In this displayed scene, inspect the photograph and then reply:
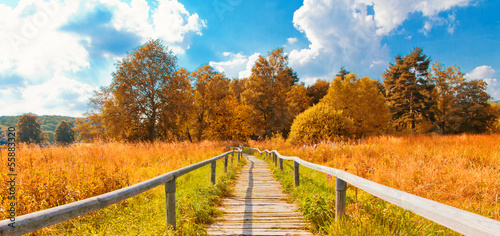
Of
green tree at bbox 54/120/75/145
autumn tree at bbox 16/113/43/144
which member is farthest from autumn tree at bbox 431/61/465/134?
green tree at bbox 54/120/75/145

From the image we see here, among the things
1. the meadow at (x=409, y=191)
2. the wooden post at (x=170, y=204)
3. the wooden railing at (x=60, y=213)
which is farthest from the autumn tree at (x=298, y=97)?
the wooden railing at (x=60, y=213)

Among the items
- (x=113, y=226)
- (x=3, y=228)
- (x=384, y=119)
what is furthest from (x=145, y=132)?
(x=384, y=119)

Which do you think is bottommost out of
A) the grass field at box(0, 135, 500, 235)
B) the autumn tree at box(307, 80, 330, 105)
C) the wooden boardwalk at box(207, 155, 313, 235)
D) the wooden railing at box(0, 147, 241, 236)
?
the wooden boardwalk at box(207, 155, 313, 235)

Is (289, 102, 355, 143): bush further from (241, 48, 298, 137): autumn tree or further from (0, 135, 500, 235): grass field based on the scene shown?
(241, 48, 298, 137): autumn tree

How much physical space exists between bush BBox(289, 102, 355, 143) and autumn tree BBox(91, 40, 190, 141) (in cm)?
1288

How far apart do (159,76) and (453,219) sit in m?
23.1

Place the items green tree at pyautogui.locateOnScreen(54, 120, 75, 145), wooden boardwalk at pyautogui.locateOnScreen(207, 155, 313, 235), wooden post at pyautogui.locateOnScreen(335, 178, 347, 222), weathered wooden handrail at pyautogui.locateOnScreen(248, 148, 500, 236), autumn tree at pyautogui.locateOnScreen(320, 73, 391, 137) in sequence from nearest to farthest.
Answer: weathered wooden handrail at pyautogui.locateOnScreen(248, 148, 500, 236)
wooden post at pyautogui.locateOnScreen(335, 178, 347, 222)
wooden boardwalk at pyautogui.locateOnScreen(207, 155, 313, 235)
autumn tree at pyautogui.locateOnScreen(320, 73, 391, 137)
green tree at pyautogui.locateOnScreen(54, 120, 75, 145)

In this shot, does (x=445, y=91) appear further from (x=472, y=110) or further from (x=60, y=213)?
(x=60, y=213)

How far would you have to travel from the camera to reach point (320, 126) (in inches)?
581

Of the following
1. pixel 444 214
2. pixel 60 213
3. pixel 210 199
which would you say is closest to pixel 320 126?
pixel 210 199

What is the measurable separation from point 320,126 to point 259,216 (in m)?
11.5

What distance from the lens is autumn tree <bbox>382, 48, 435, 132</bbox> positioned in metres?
35.1

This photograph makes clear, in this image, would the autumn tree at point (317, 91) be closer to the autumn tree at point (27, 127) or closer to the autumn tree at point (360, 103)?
the autumn tree at point (360, 103)

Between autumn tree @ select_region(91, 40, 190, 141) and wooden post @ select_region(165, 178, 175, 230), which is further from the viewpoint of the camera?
Result: autumn tree @ select_region(91, 40, 190, 141)
